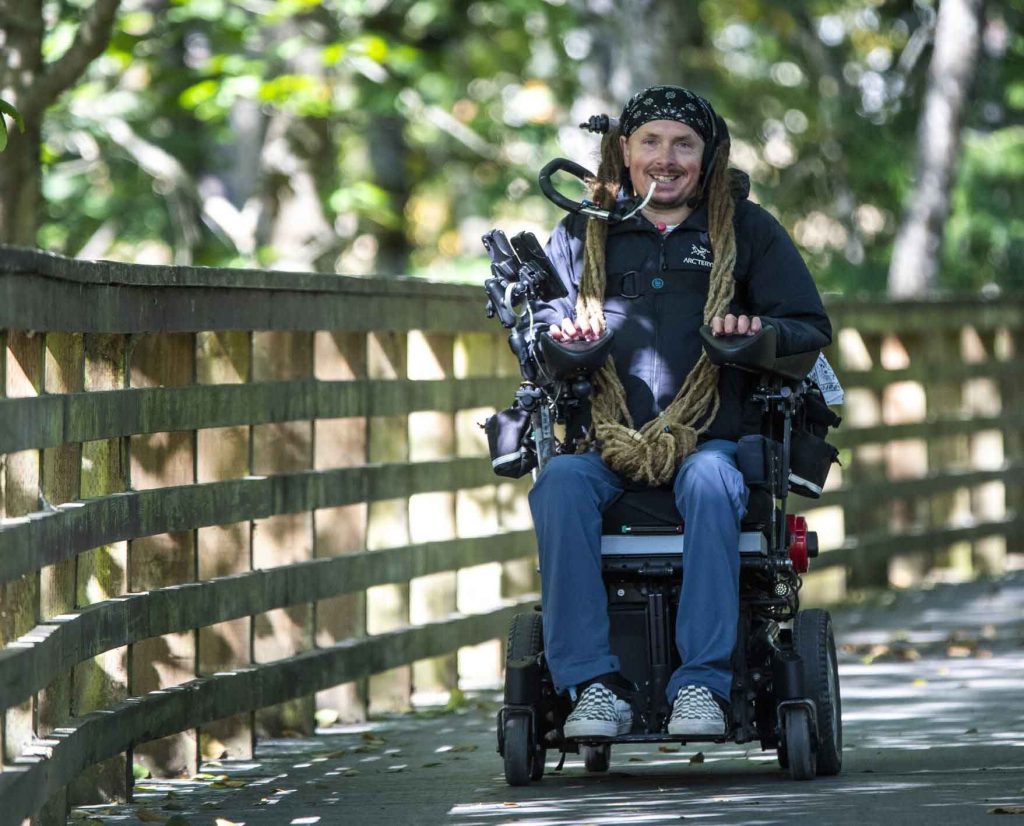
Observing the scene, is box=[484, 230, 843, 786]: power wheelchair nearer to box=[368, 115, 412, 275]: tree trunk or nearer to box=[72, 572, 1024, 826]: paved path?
box=[72, 572, 1024, 826]: paved path

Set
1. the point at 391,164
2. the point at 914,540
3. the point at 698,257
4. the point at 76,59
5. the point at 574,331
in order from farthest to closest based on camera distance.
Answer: the point at 391,164
the point at 914,540
the point at 76,59
the point at 698,257
the point at 574,331

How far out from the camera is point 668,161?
635 cm

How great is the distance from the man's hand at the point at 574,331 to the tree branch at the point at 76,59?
338 cm

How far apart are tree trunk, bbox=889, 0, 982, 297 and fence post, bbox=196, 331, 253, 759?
9.56 metres

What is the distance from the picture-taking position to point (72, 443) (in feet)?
17.5

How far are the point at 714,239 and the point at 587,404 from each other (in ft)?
1.80

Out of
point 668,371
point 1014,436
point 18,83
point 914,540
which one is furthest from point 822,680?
point 1014,436

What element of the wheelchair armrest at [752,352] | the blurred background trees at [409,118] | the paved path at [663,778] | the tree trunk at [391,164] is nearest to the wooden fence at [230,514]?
the paved path at [663,778]

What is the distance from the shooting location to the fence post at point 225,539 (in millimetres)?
6711

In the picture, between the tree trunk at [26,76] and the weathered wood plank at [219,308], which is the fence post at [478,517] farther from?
the tree trunk at [26,76]

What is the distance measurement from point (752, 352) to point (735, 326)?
0.10 metres

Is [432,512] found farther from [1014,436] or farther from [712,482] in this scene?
[1014,436]

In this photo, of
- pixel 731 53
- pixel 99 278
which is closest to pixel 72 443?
pixel 99 278

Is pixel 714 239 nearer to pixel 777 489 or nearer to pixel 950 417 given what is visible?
pixel 777 489
